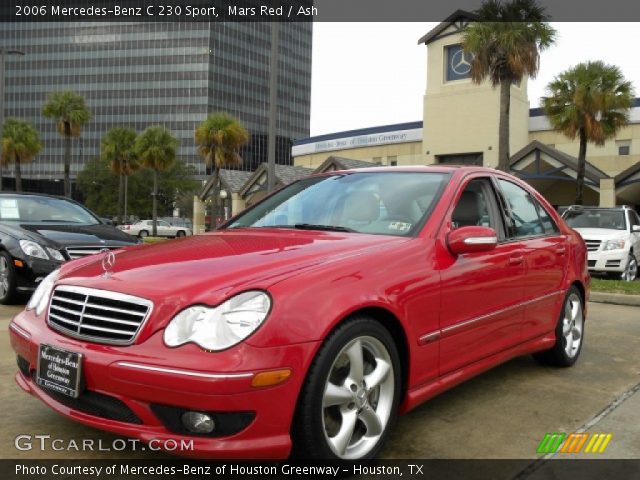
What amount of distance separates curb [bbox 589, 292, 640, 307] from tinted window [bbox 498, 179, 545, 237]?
4.46 meters

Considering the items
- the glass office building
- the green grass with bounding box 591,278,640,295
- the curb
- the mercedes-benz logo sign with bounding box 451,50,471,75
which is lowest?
the curb

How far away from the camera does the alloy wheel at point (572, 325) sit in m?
4.56

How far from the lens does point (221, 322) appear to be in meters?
2.33

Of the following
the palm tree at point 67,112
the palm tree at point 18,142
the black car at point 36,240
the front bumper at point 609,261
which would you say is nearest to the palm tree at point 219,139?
the palm tree at point 67,112

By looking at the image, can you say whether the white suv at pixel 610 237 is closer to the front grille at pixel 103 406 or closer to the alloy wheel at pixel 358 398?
the alloy wheel at pixel 358 398

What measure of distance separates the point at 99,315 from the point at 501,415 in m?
2.33

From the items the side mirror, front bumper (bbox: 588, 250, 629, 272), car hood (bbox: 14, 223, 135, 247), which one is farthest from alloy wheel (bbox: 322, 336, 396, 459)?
front bumper (bbox: 588, 250, 629, 272)

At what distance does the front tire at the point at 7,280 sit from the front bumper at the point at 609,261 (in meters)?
9.91

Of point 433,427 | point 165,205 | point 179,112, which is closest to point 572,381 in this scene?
point 433,427

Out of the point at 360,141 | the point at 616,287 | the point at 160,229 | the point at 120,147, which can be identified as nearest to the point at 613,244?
the point at 616,287

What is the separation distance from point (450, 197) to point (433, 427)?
1292mm

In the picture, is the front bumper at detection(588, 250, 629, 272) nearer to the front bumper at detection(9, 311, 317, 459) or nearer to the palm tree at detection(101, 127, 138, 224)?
the front bumper at detection(9, 311, 317, 459)

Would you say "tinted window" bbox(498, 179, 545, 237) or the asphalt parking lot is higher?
"tinted window" bbox(498, 179, 545, 237)

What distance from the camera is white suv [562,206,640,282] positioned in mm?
11578
